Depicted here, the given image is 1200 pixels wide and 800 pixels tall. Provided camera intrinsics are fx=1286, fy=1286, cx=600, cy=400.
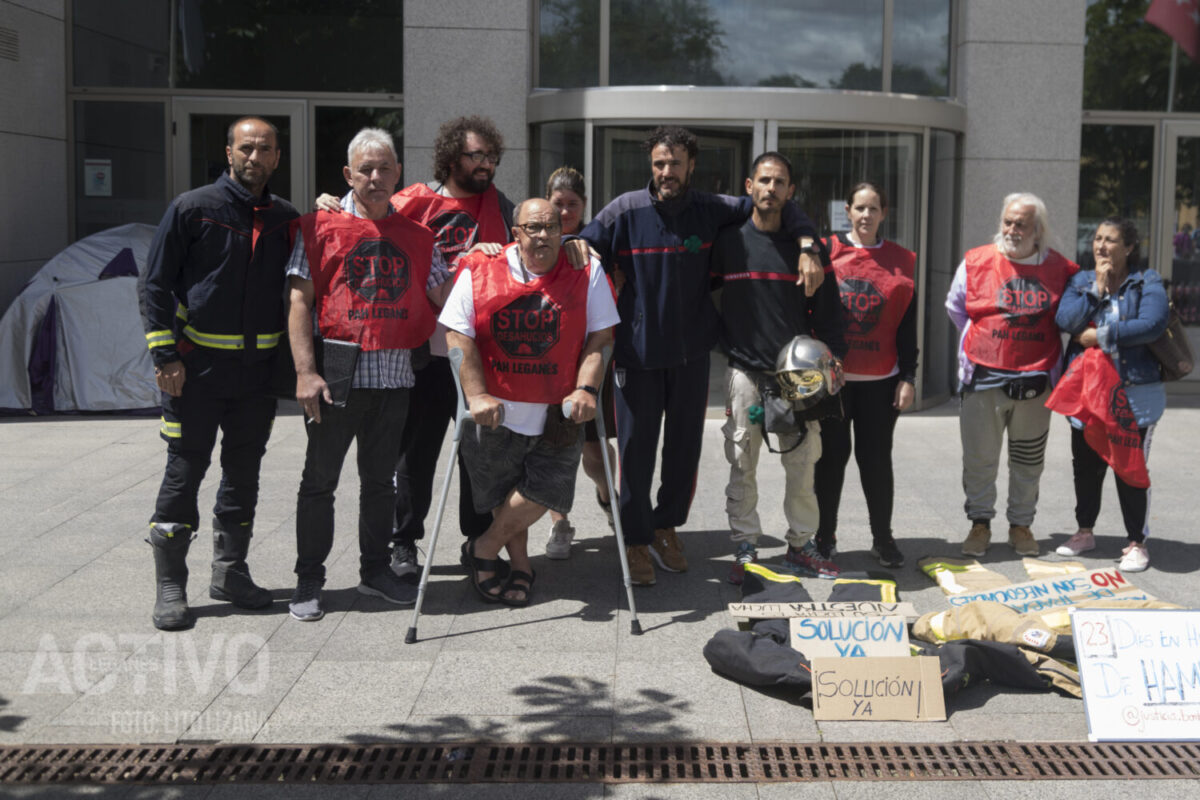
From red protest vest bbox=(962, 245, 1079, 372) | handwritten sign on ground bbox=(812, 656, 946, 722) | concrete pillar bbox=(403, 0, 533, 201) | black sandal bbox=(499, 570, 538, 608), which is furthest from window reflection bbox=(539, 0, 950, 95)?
handwritten sign on ground bbox=(812, 656, 946, 722)

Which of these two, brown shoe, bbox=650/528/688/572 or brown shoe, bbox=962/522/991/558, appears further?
→ brown shoe, bbox=962/522/991/558

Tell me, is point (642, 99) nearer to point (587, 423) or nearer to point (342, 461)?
point (587, 423)

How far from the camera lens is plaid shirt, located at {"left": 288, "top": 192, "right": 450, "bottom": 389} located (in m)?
5.29

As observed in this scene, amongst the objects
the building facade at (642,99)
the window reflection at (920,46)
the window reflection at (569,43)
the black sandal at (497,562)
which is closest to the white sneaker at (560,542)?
the black sandal at (497,562)

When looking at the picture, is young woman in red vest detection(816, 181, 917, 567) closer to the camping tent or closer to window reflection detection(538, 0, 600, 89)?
window reflection detection(538, 0, 600, 89)

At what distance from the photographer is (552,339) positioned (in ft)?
17.6

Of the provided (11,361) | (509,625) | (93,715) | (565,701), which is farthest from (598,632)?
(11,361)

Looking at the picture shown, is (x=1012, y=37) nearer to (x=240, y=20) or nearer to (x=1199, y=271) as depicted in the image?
(x=1199, y=271)

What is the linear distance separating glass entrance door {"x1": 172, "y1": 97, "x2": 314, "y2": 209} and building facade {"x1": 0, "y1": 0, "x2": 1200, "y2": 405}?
21 mm

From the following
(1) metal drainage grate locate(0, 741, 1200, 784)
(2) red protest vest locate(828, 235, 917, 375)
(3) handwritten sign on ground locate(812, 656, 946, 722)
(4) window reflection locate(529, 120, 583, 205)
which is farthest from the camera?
(4) window reflection locate(529, 120, 583, 205)

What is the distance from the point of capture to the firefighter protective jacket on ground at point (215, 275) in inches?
201

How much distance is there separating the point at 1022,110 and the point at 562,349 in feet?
24.6

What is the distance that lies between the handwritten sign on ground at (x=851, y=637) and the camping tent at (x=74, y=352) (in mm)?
7318

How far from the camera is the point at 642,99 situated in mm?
10453
